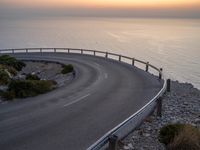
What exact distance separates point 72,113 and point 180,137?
595cm

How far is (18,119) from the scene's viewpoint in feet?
43.0

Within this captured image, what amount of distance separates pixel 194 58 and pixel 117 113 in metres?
67.4

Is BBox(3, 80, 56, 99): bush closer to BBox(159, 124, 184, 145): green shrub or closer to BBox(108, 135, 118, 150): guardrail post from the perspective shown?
BBox(159, 124, 184, 145): green shrub

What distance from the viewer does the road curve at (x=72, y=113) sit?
10.5m

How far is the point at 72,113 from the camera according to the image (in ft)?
46.0

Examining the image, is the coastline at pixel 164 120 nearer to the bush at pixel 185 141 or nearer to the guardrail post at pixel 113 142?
the bush at pixel 185 141

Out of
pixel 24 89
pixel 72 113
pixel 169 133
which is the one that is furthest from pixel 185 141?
pixel 24 89

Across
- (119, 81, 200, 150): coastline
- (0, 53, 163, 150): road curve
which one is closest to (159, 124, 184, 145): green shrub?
(119, 81, 200, 150): coastline

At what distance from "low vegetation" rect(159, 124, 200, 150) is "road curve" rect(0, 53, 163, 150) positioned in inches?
98.0

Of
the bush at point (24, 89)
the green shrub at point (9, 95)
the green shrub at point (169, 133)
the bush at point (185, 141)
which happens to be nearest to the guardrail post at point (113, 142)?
the bush at point (185, 141)

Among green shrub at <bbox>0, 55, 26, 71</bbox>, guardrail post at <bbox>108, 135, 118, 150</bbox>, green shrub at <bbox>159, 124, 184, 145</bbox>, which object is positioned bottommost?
green shrub at <bbox>0, 55, 26, 71</bbox>

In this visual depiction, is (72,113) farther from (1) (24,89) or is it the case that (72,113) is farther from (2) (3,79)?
(2) (3,79)

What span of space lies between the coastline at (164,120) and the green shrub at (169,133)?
0.23 m

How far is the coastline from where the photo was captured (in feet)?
34.8
